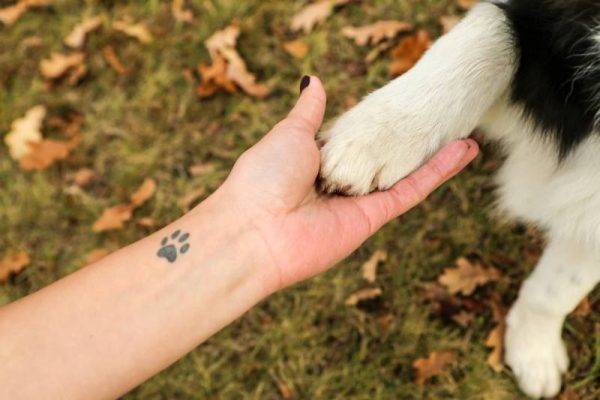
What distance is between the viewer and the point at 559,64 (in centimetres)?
163

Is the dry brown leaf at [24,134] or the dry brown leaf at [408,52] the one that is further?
the dry brown leaf at [24,134]

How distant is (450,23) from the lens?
10.8ft

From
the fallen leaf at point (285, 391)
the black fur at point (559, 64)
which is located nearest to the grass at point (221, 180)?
the fallen leaf at point (285, 391)

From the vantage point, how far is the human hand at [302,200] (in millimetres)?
1920

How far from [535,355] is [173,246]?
151 centimetres

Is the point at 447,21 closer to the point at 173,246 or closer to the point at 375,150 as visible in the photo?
the point at 375,150

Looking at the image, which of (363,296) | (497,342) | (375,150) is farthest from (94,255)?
(497,342)

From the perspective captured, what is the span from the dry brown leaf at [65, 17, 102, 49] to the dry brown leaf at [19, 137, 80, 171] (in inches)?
28.2


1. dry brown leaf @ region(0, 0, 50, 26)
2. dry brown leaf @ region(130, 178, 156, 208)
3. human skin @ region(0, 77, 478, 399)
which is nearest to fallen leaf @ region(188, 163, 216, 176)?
dry brown leaf @ region(130, 178, 156, 208)

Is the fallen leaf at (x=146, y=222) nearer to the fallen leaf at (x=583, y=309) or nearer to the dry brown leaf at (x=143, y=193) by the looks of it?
the dry brown leaf at (x=143, y=193)

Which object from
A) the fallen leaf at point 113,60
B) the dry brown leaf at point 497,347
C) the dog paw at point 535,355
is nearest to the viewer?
the dog paw at point 535,355

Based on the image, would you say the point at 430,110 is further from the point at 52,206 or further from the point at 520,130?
the point at 52,206

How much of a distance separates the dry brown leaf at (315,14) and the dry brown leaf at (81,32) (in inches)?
50.8

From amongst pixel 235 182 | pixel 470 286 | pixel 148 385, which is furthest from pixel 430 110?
pixel 148 385
